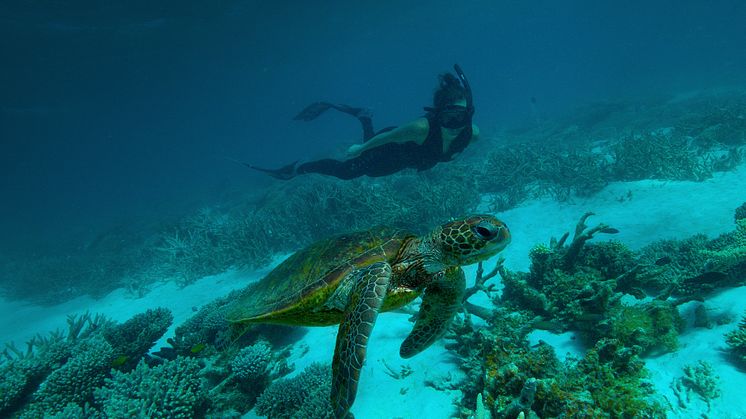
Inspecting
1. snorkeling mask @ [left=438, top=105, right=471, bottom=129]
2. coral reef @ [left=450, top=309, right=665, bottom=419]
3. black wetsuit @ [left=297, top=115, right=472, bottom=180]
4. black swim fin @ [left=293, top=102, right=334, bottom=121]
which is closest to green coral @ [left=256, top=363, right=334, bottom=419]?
coral reef @ [left=450, top=309, right=665, bottom=419]

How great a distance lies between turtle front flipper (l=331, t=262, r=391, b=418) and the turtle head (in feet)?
2.05

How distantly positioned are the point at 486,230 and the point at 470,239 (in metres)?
0.18

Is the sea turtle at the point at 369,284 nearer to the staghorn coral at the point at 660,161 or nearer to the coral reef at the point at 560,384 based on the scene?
the coral reef at the point at 560,384

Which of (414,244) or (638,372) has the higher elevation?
(414,244)

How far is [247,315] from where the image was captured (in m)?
4.07

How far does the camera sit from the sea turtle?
2629mm

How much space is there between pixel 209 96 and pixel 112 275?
5704 cm

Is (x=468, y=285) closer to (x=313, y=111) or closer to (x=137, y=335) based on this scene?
(x=137, y=335)

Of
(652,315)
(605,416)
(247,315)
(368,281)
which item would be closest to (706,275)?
(652,315)

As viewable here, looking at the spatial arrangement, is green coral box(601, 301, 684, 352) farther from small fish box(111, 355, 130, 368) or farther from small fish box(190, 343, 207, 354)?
small fish box(111, 355, 130, 368)

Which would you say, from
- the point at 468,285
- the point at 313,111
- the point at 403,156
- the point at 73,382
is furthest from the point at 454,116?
the point at 73,382

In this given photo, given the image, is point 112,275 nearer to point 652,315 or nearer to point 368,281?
point 368,281

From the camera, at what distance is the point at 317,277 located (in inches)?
142

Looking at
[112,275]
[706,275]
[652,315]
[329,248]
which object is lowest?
[706,275]
